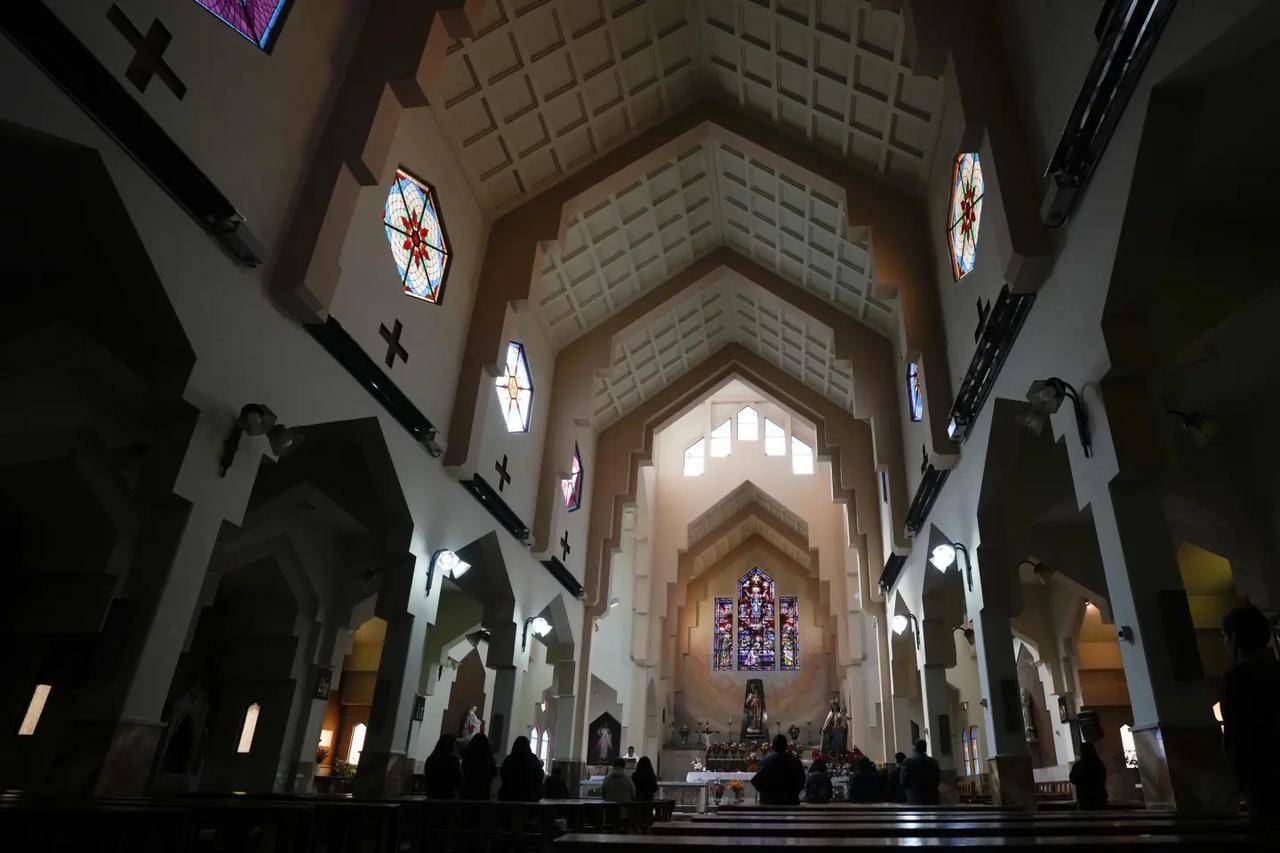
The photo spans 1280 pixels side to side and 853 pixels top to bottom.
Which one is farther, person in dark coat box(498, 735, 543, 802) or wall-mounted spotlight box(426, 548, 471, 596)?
wall-mounted spotlight box(426, 548, 471, 596)

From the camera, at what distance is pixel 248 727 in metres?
13.3

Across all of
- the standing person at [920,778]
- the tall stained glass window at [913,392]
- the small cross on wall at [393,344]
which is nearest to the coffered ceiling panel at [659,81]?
the tall stained glass window at [913,392]

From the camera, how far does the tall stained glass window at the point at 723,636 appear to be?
2888 cm

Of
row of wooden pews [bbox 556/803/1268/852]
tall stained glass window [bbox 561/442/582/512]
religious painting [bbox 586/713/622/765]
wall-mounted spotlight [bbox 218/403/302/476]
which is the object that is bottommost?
row of wooden pews [bbox 556/803/1268/852]

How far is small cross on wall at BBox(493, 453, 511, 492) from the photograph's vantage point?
1367 cm

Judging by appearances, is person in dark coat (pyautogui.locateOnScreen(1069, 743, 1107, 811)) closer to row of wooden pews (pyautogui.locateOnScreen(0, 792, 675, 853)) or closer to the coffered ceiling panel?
row of wooden pews (pyautogui.locateOnScreen(0, 792, 675, 853))

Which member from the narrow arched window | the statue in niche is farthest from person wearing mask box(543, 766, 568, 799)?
the statue in niche

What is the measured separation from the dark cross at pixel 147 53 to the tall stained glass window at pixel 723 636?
26090 mm

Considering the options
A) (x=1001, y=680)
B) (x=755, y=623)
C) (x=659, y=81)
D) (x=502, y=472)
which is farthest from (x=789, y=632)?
(x=659, y=81)

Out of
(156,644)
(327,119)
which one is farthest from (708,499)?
(156,644)

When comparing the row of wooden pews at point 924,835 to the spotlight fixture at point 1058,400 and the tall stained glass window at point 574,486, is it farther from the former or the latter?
the tall stained glass window at point 574,486

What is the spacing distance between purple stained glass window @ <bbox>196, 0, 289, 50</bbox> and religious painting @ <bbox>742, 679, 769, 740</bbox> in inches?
974

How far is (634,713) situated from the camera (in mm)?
24625

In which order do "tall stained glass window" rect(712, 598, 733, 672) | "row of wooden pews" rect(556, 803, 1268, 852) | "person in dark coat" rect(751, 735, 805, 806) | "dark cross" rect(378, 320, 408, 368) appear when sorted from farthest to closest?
1. "tall stained glass window" rect(712, 598, 733, 672)
2. "dark cross" rect(378, 320, 408, 368)
3. "person in dark coat" rect(751, 735, 805, 806)
4. "row of wooden pews" rect(556, 803, 1268, 852)
